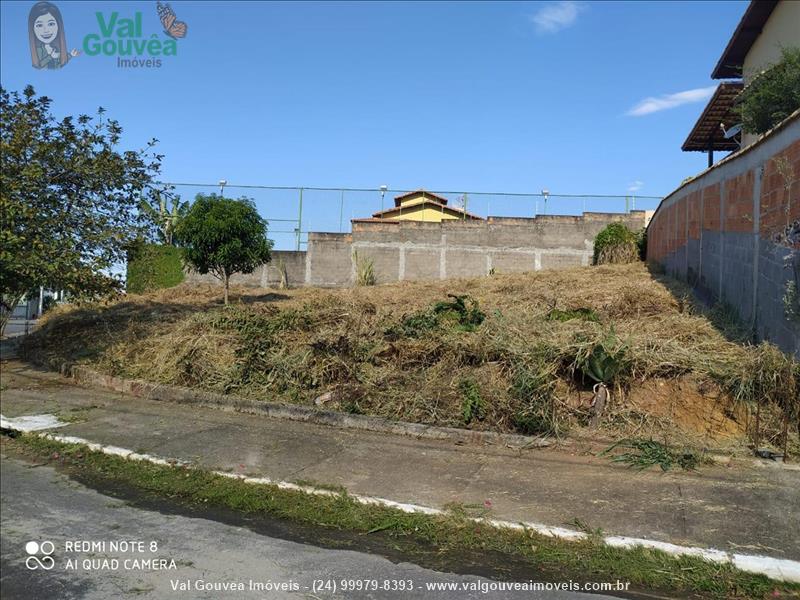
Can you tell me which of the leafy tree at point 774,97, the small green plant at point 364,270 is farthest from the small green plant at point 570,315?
the small green plant at point 364,270

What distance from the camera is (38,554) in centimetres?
420

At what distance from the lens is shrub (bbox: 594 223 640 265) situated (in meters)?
21.0

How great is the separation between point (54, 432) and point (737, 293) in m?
8.60

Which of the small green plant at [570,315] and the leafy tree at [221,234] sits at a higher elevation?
the leafy tree at [221,234]

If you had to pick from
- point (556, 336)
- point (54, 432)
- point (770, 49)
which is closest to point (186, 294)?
point (54, 432)

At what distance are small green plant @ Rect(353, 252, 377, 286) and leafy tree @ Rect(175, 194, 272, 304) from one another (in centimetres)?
702

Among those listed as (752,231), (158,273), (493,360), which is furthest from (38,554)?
(158,273)

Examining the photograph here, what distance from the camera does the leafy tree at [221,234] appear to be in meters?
16.1

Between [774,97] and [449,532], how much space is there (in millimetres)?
9340

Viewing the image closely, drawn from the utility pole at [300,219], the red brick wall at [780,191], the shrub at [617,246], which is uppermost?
the utility pole at [300,219]

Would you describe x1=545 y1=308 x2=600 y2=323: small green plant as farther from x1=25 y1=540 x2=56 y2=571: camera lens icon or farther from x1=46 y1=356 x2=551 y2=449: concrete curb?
x1=25 y1=540 x2=56 y2=571: camera lens icon

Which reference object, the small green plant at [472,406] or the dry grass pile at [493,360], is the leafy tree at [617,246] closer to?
the dry grass pile at [493,360]

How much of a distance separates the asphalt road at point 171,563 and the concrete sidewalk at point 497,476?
3.32 feet

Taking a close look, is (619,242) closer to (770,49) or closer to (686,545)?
(770,49)
